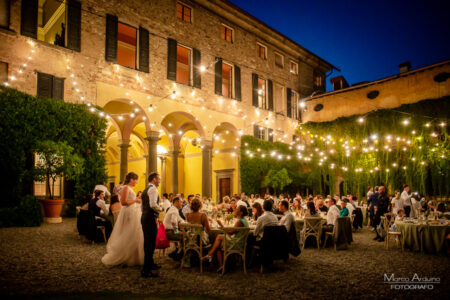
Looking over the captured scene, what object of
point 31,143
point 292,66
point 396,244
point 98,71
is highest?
point 292,66

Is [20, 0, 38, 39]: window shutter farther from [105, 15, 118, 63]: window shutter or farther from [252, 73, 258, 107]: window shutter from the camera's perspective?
[252, 73, 258, 107]: window shutter

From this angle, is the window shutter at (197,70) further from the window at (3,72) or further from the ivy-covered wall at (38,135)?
the window at (3,72)

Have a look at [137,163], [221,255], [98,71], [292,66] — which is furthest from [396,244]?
[137,163]

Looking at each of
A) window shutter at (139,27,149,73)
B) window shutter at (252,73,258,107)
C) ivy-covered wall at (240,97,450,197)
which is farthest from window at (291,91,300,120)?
window shutter at (139,27,149,73)

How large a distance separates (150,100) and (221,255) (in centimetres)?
916

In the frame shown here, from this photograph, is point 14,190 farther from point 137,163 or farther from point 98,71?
point 137,163

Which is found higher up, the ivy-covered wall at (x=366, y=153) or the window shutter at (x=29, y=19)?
the window shutter at (x=29, y=19)

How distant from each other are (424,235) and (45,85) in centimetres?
1116

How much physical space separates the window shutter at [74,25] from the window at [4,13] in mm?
1690

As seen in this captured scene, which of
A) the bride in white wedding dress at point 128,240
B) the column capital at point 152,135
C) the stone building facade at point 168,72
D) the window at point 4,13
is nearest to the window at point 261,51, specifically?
the stone building facade at point 168,72

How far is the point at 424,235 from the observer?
647 centimetres

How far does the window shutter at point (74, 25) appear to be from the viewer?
10.7 m

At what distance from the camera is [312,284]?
14.0 feet

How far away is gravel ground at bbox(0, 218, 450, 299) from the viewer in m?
3.84
